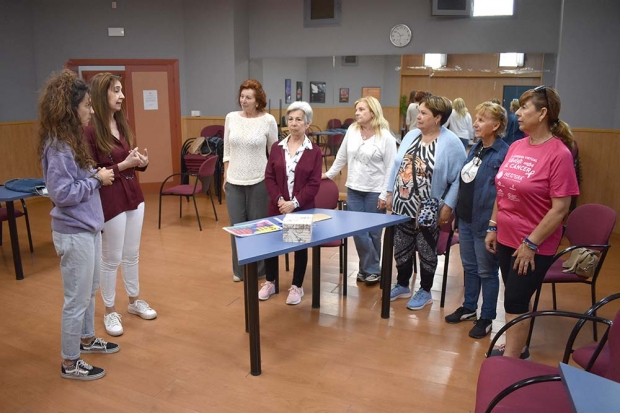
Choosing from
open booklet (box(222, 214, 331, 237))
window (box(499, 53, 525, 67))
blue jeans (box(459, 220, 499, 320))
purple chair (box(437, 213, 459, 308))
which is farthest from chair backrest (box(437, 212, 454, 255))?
window (box(499, 53, 525, 67))

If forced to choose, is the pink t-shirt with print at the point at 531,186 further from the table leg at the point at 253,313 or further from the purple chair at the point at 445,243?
the table leg at the point at 253,313

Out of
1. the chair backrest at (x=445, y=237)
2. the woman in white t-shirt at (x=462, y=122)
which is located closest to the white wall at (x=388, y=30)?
the woman in white t-shirt at (x=462, y=122)

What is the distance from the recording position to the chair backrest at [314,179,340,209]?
409 cm

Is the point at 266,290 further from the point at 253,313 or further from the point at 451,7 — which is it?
the point at 451,7

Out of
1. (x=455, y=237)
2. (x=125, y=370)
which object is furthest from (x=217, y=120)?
(x=125, y=370)

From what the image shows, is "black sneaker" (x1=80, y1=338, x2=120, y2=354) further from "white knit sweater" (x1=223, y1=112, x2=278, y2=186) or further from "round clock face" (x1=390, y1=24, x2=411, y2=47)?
"round clock face" (x1=390, y1=24, x2=411, y2=47)

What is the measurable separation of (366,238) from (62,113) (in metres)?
2.43

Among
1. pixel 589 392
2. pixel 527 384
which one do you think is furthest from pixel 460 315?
pixel 589 392

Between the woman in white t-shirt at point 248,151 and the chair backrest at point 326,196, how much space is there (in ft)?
1.45

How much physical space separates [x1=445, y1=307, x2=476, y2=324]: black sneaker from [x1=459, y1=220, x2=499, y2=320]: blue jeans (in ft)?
0.56

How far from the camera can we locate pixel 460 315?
3.51m

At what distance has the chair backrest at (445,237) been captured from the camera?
3677 millimetres

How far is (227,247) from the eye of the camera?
5.20 metres

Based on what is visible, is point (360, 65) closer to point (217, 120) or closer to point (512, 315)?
point (217, 120)
